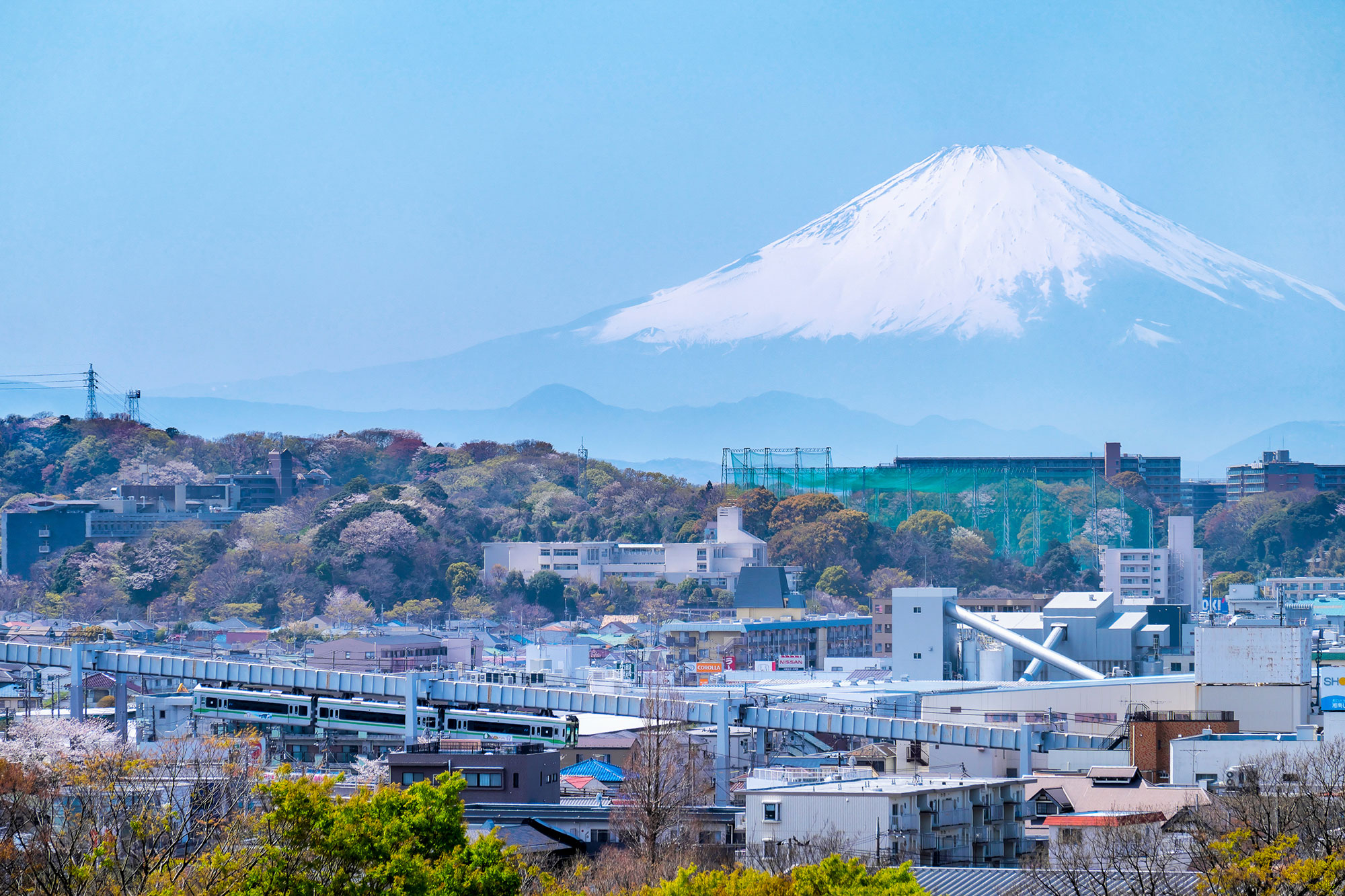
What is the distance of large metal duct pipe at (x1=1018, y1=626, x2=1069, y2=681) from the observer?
39.1 metres

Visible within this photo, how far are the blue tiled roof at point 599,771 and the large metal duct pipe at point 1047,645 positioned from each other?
43.0 ft

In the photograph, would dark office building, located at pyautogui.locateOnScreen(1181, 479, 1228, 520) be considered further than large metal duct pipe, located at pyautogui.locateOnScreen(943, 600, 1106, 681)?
Yes

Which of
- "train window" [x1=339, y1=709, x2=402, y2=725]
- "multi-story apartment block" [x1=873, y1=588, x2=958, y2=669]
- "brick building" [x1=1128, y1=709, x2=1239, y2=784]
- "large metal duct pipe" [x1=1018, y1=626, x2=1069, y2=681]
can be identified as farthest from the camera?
"multi-story apartment block" [x1=873, y1=588, x2=958, y2=669]

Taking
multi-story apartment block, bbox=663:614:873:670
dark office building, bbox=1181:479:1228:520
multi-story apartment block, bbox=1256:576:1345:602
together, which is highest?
dark office building, bbox=1181:479:1228:520

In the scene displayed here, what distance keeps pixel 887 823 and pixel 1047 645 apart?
22.5m

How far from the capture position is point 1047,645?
40.8 meters

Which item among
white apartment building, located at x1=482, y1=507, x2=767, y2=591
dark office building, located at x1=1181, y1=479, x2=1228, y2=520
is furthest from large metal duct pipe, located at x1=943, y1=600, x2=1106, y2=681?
dark office building, located at x1=1181, y1=479, x2=1228, y2=520

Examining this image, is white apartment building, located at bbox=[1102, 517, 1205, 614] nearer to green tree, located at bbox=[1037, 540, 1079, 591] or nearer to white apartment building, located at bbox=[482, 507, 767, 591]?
green tree, located at bbox=[1037, 540, 1079, 591]

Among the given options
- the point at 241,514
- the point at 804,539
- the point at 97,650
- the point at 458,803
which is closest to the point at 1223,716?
the point at 458,803

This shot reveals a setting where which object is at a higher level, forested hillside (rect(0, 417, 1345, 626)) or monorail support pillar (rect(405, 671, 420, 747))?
forested hillside (rect(0, 417, 1345, 626))

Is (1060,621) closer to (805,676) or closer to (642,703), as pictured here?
(805,676)

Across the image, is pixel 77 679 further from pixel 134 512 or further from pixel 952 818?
pixel 134 512

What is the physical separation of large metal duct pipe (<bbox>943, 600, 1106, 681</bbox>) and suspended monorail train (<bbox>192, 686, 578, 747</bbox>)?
1076 centimetres

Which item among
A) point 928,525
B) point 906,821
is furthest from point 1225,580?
point 906,821
